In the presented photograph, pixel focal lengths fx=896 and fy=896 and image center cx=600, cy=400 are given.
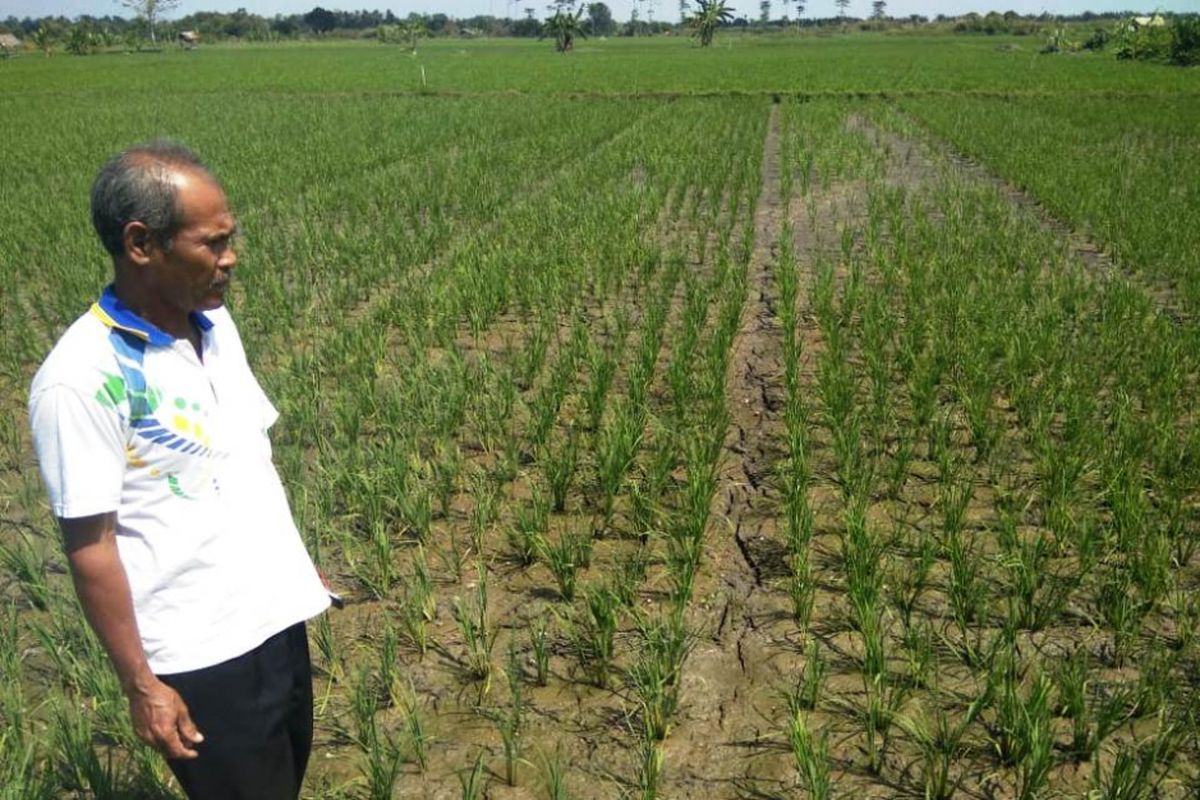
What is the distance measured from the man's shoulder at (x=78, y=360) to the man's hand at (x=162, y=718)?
47 centimetres

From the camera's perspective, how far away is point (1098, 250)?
7.30m

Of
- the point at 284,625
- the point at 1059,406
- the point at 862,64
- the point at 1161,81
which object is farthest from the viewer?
the point at 862,64

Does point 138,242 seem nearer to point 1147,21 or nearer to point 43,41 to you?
point 1147,21

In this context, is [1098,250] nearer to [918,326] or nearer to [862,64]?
[918,326]

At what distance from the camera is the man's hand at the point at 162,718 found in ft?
4.45

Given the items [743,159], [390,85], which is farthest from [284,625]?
[390,85]

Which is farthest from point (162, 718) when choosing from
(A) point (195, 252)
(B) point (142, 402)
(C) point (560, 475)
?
(C) point (560, 475)

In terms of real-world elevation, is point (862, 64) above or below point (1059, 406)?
above

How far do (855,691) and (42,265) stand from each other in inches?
279

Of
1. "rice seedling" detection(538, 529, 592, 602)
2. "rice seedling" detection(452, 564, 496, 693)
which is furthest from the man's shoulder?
"rice seedling" detection(538, 529, 592, 602)

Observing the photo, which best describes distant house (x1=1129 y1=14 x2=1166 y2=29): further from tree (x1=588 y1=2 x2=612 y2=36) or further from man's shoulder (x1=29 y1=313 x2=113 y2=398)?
tree (x1=588 y1=2 x2=612 y2=36)

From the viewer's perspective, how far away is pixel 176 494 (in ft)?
4.57

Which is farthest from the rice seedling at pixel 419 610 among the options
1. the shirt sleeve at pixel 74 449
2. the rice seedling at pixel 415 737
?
the shirt sleeve at pixel 74 449

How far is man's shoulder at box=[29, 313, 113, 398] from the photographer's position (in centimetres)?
124
